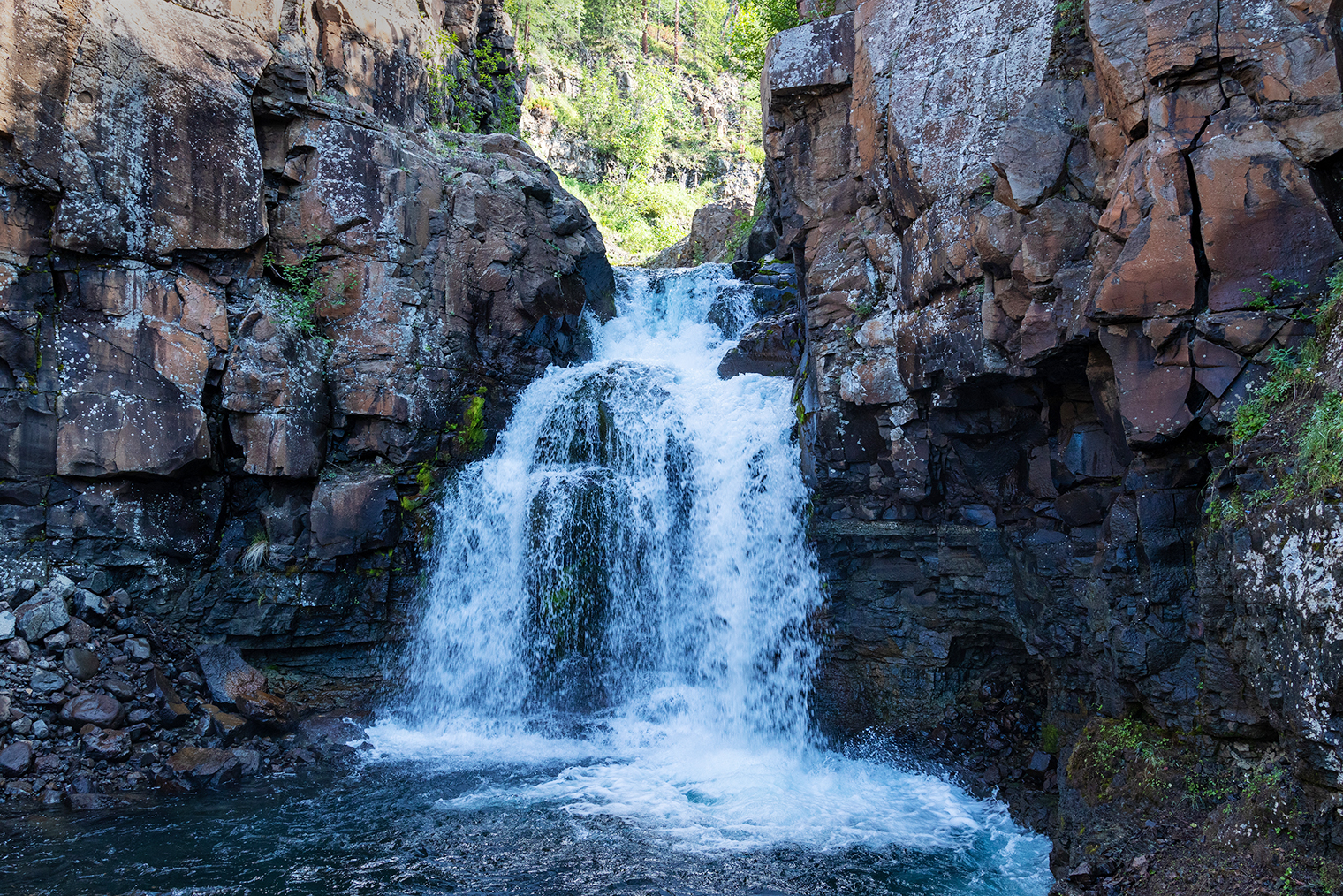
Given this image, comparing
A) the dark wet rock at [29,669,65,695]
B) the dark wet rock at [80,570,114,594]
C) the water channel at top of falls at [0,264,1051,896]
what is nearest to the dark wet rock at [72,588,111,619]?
the dark wet rock at [80,570,114,594]

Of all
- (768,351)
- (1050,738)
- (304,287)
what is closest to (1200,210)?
(1050,738)

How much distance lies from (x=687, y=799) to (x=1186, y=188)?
849 cm

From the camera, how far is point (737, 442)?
43.5 feet

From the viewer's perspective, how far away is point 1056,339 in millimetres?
8711

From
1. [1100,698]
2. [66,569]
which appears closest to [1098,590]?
[1100,698]

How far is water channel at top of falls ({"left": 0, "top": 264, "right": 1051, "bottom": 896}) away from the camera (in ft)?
26.8

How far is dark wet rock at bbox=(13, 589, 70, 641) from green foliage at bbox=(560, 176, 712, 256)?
80.3 ft

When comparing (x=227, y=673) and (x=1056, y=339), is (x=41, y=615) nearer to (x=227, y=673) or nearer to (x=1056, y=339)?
(x=227, y=673)

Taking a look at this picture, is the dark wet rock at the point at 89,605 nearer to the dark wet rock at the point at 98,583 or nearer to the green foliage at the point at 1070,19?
the dark wet rock at the point at 98,583

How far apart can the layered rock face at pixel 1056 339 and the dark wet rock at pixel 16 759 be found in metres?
10.4

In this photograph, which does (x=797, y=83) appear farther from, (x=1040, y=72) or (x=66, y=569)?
(x=66, y=569)

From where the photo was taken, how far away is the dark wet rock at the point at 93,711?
10438mm

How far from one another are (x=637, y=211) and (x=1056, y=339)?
92.8 ft

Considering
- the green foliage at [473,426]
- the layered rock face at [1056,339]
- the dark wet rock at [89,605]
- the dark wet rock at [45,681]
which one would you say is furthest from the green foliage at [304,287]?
the layered rock face at [1056,339]
